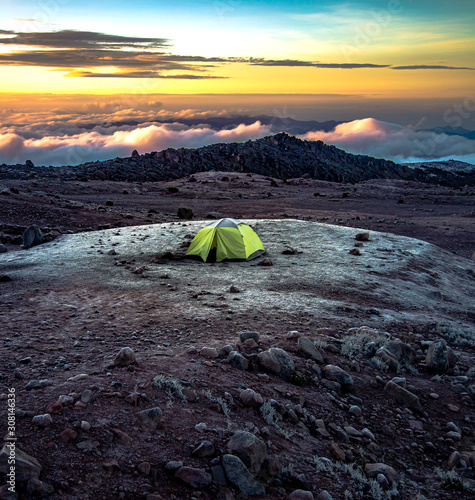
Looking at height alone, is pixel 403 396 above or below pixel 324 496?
below

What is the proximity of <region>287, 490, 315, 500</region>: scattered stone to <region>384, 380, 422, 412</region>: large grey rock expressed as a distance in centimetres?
267

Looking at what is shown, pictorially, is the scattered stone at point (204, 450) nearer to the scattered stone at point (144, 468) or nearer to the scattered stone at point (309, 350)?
the scattered stone at point (144, 468)

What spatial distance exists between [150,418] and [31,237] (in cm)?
1387

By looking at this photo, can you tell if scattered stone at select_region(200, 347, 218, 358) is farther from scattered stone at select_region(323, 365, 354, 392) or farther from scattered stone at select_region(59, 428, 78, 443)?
scattered stone at select_region(59, 428, 78, 443)

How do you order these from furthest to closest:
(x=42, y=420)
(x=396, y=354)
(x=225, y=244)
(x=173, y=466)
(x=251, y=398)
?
(x=225, y=244) < (x=396, y=354) < (x=251, y=398) < (x=42, y=420) < (x=173, y=466)

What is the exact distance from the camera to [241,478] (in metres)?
3.51

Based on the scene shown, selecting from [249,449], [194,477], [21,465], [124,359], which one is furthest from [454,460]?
[21,465]

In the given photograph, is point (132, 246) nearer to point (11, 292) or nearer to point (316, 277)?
point (11, 292)

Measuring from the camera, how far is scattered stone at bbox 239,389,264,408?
4707 millimetres

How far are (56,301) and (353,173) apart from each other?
13324 centimetres

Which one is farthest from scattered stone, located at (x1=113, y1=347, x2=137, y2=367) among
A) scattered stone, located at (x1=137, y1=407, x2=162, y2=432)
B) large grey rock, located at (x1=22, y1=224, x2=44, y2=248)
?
large grey rock, located at (x1=22, y1=224, x2=44, y2=248)

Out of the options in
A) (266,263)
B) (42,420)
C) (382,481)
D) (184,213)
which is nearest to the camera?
(42,420)

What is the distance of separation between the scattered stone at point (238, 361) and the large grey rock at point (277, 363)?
0.24 meters

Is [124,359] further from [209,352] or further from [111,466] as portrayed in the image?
[111,466]
